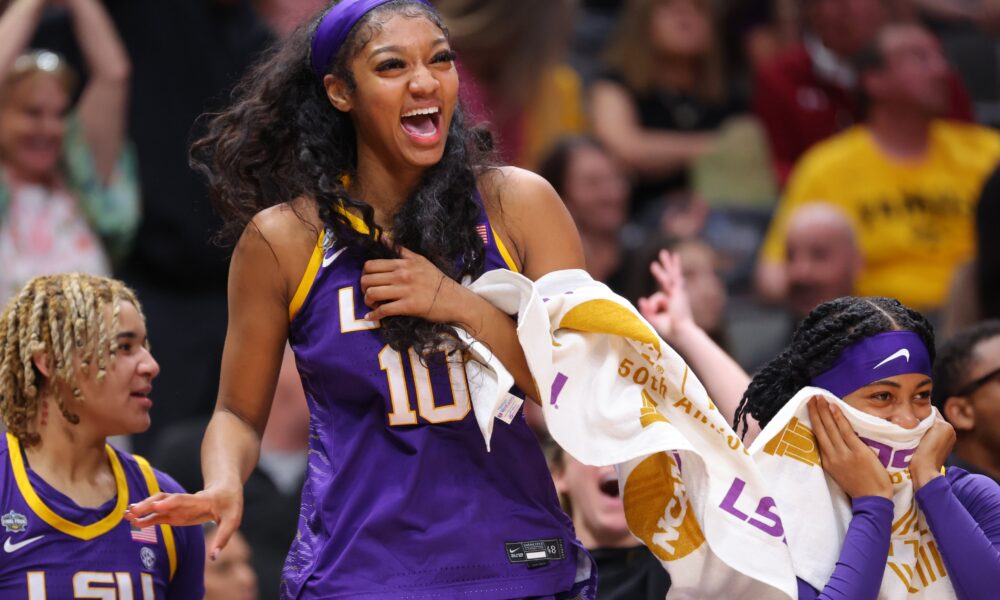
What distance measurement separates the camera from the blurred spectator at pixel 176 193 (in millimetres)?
6500

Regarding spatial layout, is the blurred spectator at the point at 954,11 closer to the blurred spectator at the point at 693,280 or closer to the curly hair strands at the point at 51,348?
the blurred spectator at the point at 693,280

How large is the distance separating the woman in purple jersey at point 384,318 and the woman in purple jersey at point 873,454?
60 centimetres

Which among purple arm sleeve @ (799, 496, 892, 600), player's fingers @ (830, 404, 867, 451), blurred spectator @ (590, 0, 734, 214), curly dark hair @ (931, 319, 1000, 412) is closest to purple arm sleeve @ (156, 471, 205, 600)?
Result: purple arm sleeve @ (799, 496, 892, 600)

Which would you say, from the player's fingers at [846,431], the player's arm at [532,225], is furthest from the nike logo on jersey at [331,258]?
the player's fingers at [846,431]

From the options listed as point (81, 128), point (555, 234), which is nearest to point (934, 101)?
point (81, 128)

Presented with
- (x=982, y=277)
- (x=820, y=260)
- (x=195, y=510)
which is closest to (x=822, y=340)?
(x=195, y=510)

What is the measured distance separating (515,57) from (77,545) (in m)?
4.10

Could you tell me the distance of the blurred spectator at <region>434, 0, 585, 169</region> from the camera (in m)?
7.21

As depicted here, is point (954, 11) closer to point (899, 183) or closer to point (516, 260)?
point (899, 183)

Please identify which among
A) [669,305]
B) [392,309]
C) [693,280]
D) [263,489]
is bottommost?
[263,489]

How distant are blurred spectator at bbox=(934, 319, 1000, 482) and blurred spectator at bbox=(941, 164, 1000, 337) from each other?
1390 mm

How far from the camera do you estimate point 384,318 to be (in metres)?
3.25

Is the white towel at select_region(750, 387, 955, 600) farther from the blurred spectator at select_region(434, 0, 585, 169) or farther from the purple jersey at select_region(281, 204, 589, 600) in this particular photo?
the blurred spectator at select_region(434, 0, 585, 169)

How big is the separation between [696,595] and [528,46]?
169 inches
